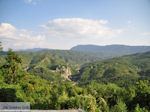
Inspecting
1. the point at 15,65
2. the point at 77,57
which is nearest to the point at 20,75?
the point at 15,65

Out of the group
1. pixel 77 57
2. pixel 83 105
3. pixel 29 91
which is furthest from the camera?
pixel 77 57

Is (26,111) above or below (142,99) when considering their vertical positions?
above

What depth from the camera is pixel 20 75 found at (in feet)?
84.4

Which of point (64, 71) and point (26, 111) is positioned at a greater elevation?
point (26, 111)

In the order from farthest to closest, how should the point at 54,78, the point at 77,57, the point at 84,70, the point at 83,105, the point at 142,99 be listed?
the point at 77,57 → the point at 84,70 → the point at 54,78 → the point at 142,99 → the point at 83,105

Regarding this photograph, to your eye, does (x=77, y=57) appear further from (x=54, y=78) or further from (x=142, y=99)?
(x=142, y=99)

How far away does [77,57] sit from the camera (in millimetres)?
184125

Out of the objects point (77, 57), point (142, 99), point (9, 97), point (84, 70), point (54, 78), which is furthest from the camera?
point (77, 57)

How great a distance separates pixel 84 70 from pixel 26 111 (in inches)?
3679

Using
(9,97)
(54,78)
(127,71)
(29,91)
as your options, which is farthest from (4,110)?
(127,71)

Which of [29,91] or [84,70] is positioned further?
[84,70]

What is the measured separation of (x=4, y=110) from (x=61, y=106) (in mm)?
9675

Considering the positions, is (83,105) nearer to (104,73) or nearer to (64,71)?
(104,73)

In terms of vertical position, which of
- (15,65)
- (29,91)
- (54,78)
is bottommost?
(54,78)
